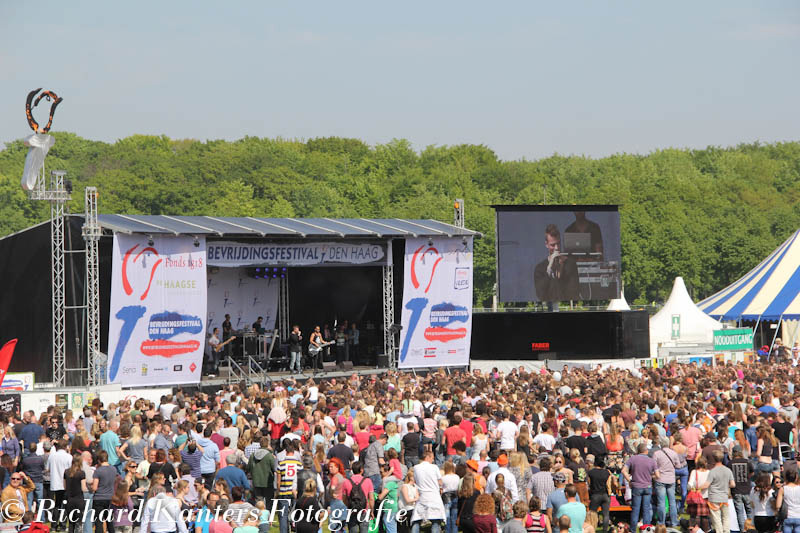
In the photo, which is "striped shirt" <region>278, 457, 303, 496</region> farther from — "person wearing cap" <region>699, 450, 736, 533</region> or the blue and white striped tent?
the blue and white striped tent

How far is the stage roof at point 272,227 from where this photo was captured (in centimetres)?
2308

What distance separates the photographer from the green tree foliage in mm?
66188

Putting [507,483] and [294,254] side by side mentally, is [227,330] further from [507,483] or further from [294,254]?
[507,483]

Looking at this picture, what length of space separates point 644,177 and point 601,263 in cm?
5373

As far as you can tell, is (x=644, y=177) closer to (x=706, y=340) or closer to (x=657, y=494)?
(x=706, y=340)

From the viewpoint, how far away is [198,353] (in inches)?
941

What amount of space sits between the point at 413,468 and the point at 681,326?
26.0 meters

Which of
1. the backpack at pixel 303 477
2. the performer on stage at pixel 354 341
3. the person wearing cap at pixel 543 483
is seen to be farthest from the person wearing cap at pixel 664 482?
the performer on stage at pixel 354 341

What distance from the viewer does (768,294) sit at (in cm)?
3769

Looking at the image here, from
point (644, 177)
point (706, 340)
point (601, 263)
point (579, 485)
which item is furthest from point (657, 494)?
point (644, 177)

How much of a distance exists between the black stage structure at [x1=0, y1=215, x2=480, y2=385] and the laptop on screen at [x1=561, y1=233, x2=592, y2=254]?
408cm

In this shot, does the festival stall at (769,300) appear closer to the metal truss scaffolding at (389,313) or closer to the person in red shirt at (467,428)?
the metal truss scaffolding at (389,313)

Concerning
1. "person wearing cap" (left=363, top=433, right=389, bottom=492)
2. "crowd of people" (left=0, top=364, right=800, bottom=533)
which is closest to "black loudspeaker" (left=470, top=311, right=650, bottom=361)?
"crowd of people" (left=0, top=364, right=800, bottom=533)

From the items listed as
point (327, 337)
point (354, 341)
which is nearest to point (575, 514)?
point (327, 337)
